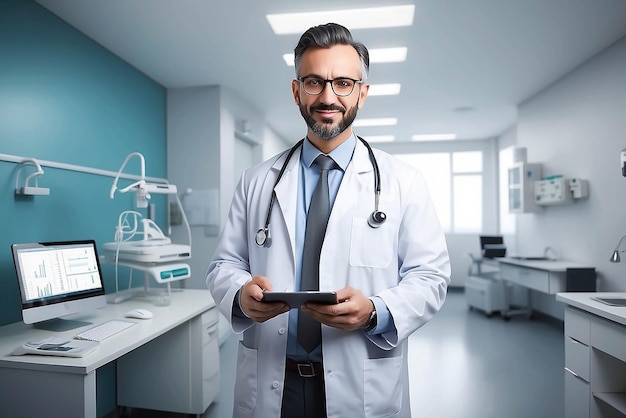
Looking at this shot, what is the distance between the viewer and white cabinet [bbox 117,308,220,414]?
245 centimetres

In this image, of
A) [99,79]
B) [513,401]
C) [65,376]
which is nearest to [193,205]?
[99,79]

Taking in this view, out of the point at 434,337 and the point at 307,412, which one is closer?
the point at 307,412

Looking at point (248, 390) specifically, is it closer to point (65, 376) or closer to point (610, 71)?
point (65, 376)

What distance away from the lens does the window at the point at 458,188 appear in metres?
7.66

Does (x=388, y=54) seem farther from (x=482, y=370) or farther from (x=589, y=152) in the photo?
(x=482, y=370)

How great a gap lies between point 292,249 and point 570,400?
2.20 m

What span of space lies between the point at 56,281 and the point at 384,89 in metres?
3.59

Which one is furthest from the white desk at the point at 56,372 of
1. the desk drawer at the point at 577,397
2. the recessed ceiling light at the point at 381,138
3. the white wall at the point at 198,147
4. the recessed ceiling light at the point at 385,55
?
the recessed ceiling light at the point at 381,138

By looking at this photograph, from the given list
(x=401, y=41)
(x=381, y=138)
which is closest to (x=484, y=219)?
(x=381, y=138)

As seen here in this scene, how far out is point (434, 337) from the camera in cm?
425

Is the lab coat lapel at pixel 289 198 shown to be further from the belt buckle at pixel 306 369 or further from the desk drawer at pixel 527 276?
the desk drawer at pixel 527 276

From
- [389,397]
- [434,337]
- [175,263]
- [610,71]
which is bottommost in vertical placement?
[434,337]

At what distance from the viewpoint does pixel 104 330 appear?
1.89 meters

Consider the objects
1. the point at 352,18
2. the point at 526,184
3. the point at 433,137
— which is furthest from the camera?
the point at 433,137
